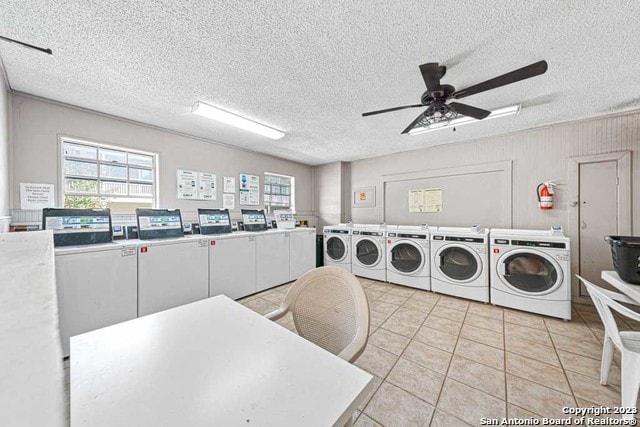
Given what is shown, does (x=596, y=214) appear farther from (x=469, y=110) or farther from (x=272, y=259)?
(x=272, y=259)

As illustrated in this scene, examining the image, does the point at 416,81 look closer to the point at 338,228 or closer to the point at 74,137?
the point at 338,228

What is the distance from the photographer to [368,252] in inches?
169

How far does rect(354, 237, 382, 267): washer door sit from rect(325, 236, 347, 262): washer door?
29 centimetres

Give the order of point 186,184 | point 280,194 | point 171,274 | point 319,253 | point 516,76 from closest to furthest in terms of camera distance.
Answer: point 516,76 < point 171,274 < point 186,184 < point 319,253 < point 280,194

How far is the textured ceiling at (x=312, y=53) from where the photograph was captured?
140cm

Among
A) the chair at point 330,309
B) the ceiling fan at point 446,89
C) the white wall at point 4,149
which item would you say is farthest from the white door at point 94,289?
the ceiling fan at point 446,89

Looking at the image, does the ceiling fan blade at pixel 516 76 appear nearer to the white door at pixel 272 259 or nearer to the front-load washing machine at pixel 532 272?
the front-load washing machine at pixel 532 272

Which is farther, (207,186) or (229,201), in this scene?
(229,201)

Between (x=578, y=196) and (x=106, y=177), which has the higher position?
(x=106, y=177)

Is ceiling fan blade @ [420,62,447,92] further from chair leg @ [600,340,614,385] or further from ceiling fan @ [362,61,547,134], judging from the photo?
chair leg @ [600,340,614,385]

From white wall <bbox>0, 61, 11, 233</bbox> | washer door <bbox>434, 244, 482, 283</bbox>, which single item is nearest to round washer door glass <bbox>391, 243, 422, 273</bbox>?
washer door <bbox>434, 244, 482, 283</bbox>

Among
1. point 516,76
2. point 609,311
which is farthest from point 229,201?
point 609,311

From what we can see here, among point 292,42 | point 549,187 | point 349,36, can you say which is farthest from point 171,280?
point 549,187

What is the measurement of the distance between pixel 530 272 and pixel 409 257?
150 centimetres
